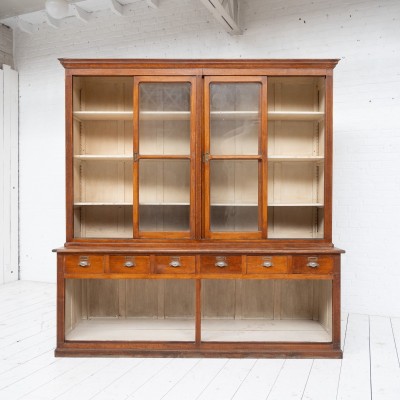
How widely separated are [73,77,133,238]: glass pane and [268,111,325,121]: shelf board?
45.1 inches

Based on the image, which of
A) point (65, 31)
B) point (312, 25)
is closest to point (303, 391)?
point (312, 25)

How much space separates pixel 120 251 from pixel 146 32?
297 centimetres

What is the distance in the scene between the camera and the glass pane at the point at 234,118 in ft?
11.5

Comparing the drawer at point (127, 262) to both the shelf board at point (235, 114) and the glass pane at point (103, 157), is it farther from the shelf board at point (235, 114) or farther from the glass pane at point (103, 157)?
the shelf board at point (235, 114)

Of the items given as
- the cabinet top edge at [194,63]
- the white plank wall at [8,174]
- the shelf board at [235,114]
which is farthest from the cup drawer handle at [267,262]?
the white plank wall at [8,174]

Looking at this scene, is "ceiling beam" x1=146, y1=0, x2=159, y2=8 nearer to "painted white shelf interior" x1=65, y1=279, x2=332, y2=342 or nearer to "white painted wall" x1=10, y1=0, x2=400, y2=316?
"white painted wall" x1=10, y1=0, x2=400, y2=316

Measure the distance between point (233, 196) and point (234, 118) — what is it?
606 mm

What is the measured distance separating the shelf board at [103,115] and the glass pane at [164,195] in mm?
448

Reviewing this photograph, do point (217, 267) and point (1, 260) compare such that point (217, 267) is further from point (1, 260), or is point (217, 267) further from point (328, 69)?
point (1, 260)

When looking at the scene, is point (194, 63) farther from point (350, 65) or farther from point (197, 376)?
point (197, 376)

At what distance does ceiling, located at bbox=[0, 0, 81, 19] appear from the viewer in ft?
17.8

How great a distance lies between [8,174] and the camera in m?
5.86

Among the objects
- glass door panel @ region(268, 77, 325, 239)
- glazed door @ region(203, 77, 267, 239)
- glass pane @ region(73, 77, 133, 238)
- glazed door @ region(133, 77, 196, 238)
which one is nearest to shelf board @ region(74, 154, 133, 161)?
glass pane @ region(73, 77, 133, 238)

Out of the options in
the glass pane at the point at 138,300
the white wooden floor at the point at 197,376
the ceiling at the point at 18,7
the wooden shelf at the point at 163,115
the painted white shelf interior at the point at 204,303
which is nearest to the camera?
the white wooden floor at the point at 197,376
